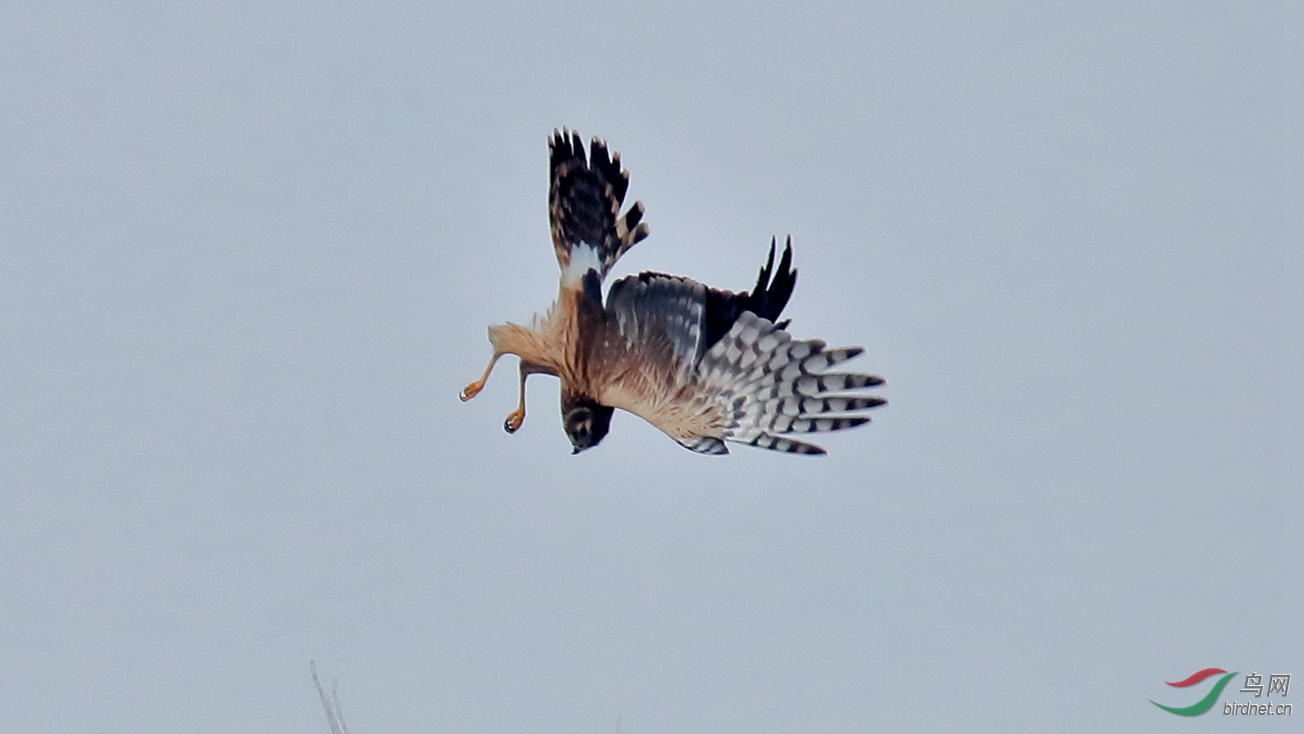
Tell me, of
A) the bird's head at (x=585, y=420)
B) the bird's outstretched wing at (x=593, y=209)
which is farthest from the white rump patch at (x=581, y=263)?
the bird's head at (x=585, y=420)

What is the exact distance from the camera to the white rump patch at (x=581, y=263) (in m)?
16.5

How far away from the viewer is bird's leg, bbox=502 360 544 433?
656 inches

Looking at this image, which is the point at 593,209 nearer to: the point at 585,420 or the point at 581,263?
the point at 581,263

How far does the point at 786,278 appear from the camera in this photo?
52.1ft

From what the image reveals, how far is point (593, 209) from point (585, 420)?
57.7 inches

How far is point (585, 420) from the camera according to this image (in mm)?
16359

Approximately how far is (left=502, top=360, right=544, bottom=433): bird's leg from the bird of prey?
0.49 ft

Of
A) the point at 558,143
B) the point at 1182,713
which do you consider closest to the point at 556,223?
the point at 558,143

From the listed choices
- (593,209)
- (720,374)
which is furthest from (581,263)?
(720,374)

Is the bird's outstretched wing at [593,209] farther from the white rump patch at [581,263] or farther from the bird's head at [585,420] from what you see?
the bird's head at [585,420]

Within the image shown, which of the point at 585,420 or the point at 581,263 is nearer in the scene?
the point at 585,420

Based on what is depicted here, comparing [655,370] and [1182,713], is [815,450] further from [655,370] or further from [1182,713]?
[1182,713]

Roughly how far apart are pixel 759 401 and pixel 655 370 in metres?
0.75

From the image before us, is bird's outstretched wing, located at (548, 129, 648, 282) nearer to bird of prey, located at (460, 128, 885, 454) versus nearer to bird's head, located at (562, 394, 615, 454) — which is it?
bird of prey, located at (460, 128, 885, 454)
